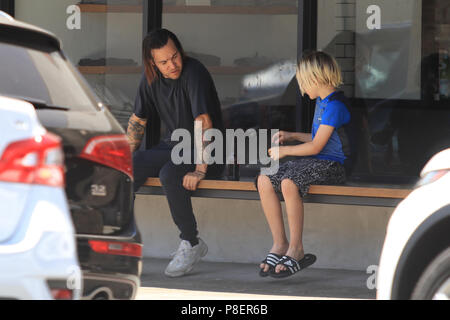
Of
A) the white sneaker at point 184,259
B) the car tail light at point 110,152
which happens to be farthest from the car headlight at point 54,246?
the white sneaker at point 184,259

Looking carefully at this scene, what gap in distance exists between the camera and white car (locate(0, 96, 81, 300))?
278cm

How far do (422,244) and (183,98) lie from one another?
3.42 m

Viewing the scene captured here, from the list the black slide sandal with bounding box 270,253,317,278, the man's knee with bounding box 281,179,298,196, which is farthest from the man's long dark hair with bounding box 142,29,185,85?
the black slide sandal with bounding box 270,253,317,278

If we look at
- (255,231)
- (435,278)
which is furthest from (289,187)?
(435,278)

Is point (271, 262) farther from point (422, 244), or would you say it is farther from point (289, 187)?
point (422, 244)

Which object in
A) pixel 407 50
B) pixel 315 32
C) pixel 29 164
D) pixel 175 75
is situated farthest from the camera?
pixel 407 50

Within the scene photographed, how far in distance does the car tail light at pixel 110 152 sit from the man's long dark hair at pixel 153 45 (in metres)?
3.02

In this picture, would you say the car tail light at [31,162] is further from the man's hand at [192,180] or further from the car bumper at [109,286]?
the man's hand at [192,180]

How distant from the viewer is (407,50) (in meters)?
8.16

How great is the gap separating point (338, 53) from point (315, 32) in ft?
1.69

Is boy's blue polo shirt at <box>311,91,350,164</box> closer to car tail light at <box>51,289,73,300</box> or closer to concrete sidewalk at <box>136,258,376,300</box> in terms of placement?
concrete sidewalk at <box>136,258,376,300</box>

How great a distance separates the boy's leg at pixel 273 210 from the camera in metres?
6.16
